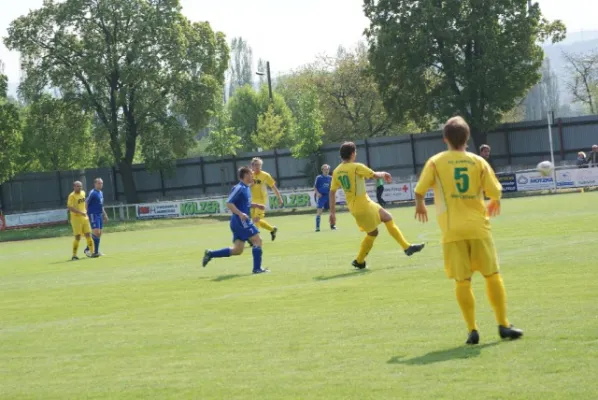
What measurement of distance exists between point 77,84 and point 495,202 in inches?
2345

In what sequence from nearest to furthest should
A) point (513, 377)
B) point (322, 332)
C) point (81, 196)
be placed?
point (513, 377), point (322, 332), point (81, 196)

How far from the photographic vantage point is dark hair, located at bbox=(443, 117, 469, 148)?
929cm

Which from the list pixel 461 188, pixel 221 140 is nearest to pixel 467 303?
pixel 461 188

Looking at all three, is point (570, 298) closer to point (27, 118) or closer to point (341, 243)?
point (341, 243)

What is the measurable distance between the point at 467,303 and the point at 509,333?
1.45 ft

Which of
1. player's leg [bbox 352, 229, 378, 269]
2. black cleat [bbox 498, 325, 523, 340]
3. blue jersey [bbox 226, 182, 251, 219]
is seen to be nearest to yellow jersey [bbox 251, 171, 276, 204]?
blue jersey [bbox 226, 182, 251, 219]

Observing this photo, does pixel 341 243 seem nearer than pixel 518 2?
Yes

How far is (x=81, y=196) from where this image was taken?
97.7 feet

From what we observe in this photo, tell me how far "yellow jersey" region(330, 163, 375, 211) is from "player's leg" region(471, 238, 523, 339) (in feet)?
A: 26.7

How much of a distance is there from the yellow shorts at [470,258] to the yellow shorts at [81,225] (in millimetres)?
21218

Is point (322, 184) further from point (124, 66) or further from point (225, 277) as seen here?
point (124, 66)

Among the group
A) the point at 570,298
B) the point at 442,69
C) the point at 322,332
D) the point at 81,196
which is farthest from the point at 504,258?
the point at 442,69

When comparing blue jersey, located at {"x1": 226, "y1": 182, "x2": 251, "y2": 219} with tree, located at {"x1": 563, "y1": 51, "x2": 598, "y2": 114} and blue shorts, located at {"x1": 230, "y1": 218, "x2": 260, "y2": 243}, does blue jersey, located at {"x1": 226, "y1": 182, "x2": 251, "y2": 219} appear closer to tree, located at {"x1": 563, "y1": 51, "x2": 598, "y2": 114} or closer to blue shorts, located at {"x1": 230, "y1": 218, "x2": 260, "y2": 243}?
blue shorts, located at {"x1": 230, "y1": 218, "x2": 260, "y2": 243}

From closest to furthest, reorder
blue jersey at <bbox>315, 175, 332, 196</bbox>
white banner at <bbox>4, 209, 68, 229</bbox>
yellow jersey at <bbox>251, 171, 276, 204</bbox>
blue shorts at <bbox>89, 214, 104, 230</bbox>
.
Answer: yellow jersey at <bbox>251, 171, 276, 204</bbox> → blue shorts at <bbox>89, 214, 104, 230</bbox> → blue jersey at <bbox>315, 175, 332, 196</bbox> → white banner at <bbox>4, 209, 68, 229</bbox>
